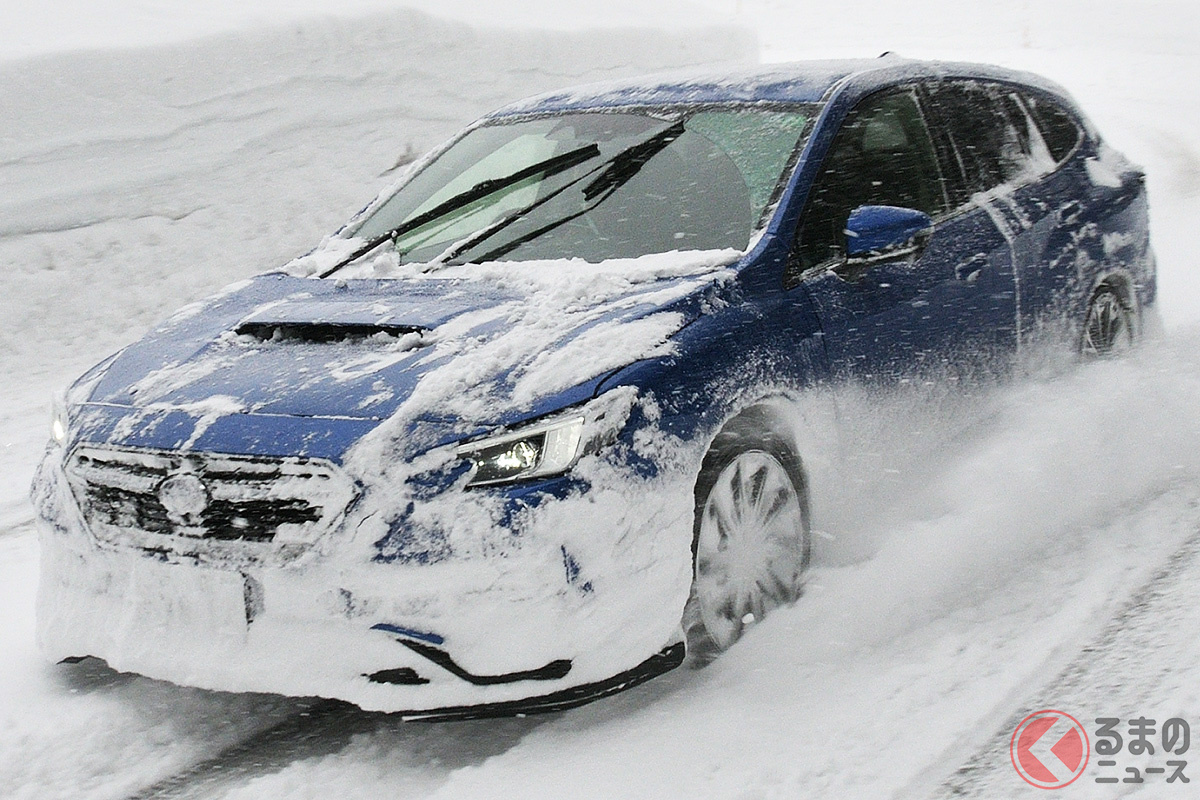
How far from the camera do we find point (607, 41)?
17078 millimetres

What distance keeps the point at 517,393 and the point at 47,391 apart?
18.4 ft

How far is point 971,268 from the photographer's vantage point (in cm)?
521

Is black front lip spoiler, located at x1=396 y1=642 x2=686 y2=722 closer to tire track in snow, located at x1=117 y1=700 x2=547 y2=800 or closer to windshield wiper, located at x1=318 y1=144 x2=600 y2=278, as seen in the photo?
tire track in snow, located at x1=117 y1=700 x2=547 y2=800

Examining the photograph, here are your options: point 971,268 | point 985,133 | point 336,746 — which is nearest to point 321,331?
point 336,746

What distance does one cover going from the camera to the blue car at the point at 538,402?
3.48 m

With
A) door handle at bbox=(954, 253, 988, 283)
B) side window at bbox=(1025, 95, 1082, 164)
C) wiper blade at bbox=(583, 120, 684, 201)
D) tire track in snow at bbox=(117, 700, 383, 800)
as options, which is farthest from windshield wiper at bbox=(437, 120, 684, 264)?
side window at bbox=(1025, 95, 1082, 164)

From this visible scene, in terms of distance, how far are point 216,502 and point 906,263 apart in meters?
2.47

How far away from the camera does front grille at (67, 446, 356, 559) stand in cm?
348

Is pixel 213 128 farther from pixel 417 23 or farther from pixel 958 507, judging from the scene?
pixel 958 507

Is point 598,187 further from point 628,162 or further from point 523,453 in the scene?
point 523,453

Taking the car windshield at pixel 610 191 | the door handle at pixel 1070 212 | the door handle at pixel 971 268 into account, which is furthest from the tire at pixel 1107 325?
the car windshield at pixel 610 191

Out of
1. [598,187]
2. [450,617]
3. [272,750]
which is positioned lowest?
[272,750]

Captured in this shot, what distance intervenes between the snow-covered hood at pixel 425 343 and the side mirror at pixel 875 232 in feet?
1.52

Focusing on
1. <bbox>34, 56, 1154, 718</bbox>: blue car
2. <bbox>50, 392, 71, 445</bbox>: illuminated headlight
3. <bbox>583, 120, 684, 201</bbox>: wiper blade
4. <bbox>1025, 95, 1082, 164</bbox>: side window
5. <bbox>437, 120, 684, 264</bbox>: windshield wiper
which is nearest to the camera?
<bbox>34, 56, 1154, 718</bbox>: blue car
